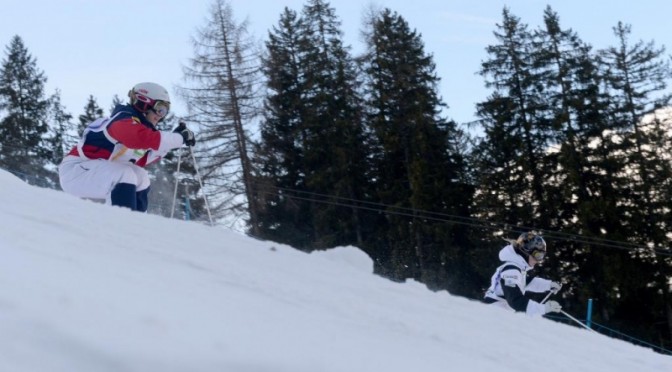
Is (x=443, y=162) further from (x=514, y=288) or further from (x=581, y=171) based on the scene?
(x=514, y=288)

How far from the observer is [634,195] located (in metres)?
26.9

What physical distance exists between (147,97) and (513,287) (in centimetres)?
364

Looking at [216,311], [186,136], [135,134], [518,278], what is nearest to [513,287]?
[518,278]

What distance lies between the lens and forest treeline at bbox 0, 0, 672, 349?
2606 cm

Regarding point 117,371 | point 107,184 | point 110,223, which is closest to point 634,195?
point 107,184

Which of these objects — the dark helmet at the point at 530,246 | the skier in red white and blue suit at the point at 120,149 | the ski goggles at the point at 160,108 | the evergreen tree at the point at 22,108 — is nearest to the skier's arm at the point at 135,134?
the skier in red white and blue suit at the point at 120,149

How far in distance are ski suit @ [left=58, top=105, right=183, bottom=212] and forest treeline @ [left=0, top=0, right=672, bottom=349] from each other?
1666 centimetres

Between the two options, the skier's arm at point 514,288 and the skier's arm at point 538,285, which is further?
the skier's arm at point 538,285

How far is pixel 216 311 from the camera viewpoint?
2436mm

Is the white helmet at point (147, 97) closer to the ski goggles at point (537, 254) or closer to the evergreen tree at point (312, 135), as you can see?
the ski goggles at point (537, 254)

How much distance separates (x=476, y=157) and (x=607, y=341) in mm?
25631

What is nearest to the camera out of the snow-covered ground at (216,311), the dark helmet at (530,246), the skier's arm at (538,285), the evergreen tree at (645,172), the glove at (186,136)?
the snow-covered ground at (216,311)

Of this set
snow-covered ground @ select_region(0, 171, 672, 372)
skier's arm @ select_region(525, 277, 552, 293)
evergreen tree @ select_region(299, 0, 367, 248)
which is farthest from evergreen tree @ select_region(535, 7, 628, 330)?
snow-covered ground @ select_region(0, 171, 672, 372)

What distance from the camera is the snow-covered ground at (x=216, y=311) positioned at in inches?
73.9
